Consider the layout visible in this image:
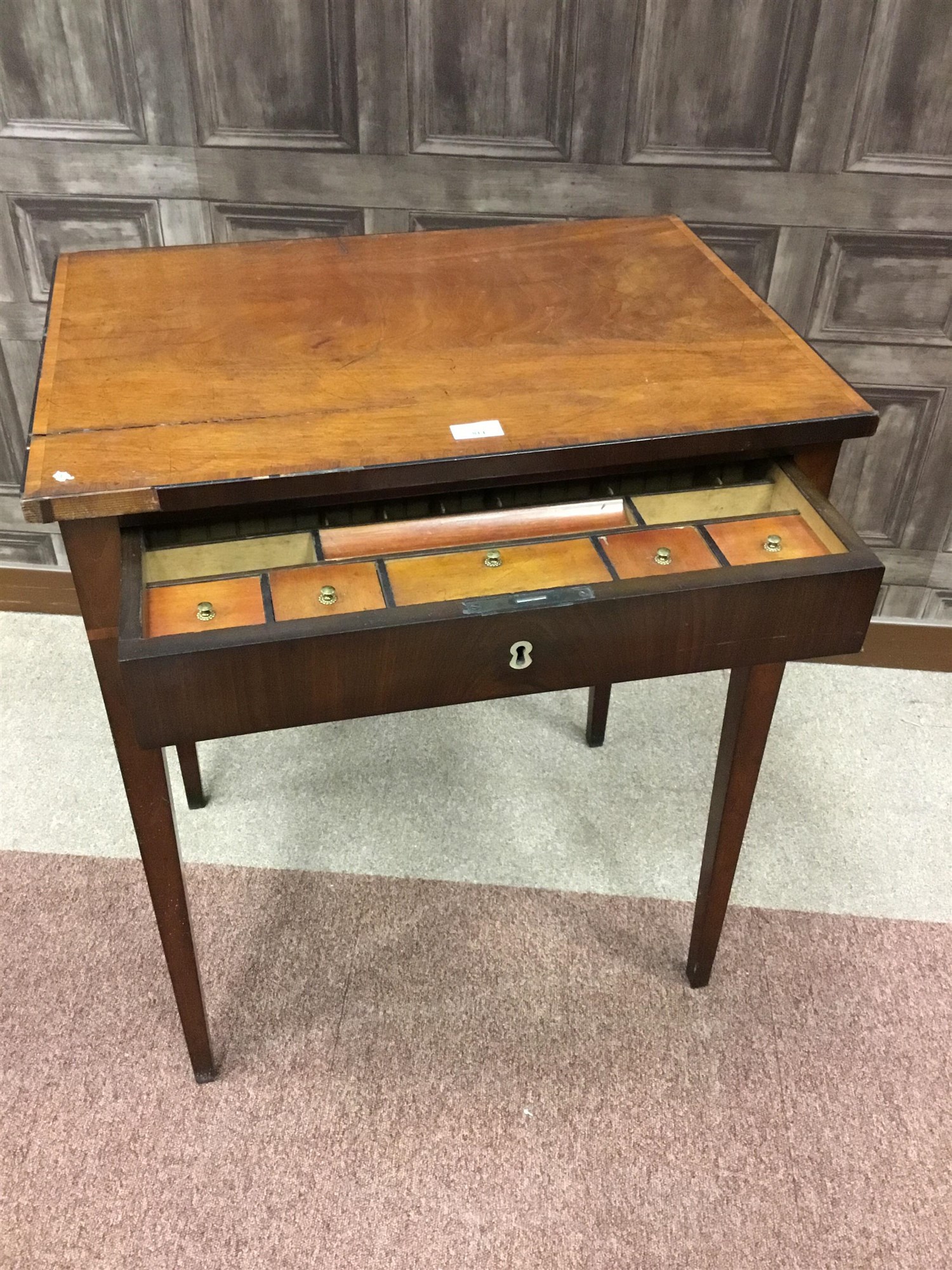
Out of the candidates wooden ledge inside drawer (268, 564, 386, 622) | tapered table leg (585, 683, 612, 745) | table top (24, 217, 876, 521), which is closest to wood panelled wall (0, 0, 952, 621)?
table top (24, 217, 876, 521)

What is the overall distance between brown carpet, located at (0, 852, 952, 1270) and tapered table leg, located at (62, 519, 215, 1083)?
6.5 inches

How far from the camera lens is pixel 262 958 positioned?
1406 millimetres

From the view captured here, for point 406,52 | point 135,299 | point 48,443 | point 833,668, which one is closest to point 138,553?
point 48,443

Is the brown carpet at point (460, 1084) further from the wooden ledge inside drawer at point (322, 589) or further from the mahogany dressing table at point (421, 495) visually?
the wooden ledge inside drawer at point (322, 589)

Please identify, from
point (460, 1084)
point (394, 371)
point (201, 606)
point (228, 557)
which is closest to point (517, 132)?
point (394, 371)

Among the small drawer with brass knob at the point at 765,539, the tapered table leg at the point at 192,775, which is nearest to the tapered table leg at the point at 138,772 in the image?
the tapered table leg at the point at 192,775

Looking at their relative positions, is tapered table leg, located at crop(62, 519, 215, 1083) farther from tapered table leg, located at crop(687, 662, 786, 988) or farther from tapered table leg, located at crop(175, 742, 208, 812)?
tapered table leg, located at crop(687, 662, 786, 988)

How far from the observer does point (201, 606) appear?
0.91 metres

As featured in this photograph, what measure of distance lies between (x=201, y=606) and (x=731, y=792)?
0.62 metres

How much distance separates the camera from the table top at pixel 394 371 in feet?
3.06

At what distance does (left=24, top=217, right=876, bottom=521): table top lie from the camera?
36.7 inches

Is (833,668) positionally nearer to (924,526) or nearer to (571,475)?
(924,526)

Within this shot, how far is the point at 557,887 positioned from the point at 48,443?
3.03 feet

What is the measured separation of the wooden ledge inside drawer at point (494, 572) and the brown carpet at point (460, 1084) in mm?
641
